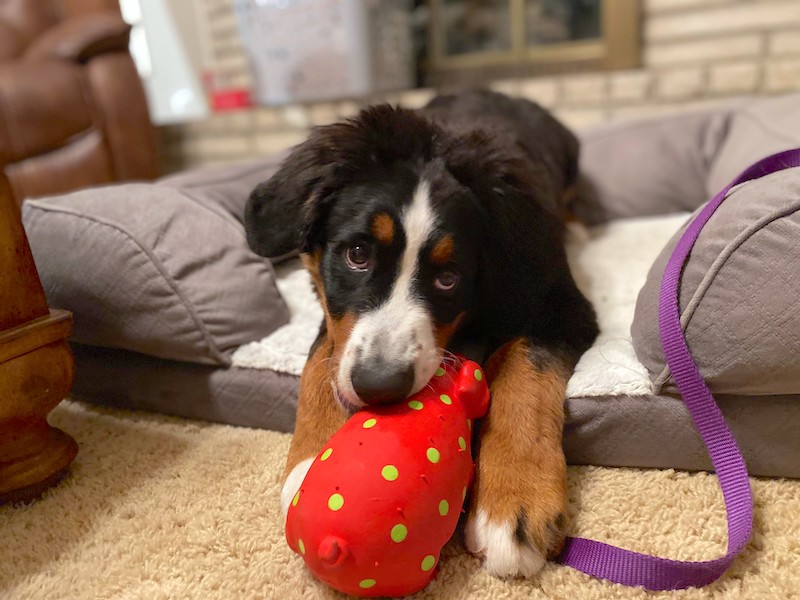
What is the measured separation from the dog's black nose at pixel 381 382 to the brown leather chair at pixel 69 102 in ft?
8.35

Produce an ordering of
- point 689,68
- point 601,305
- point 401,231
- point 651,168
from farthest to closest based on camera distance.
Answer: point 689,68, point 651,168, point 601,305, point 401,231

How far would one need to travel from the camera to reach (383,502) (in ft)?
2.95

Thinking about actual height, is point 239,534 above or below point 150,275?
below

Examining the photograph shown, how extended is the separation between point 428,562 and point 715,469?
1.82ft

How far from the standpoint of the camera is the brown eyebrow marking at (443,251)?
122cm

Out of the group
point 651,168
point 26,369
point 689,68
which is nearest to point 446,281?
point 26,369

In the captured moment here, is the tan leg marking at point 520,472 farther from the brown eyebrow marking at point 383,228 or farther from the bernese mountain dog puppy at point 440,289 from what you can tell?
the brown eyebrow marking at point 383,228

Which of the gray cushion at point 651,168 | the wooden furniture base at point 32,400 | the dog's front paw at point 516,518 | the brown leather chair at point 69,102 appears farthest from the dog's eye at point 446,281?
the brown leather chair at point 69,102

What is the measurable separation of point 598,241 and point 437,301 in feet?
4.09

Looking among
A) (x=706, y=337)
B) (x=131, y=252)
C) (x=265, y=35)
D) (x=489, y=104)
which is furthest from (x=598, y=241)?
(x=265, y=35)

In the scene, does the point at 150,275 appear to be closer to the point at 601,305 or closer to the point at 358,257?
the point at 358,257

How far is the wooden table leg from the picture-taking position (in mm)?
1214

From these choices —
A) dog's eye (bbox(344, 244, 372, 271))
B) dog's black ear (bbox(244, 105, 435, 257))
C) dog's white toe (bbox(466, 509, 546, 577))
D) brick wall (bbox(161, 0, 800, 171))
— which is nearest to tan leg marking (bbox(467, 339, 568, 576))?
dog's white toe (bbox(466, 509, 546, 577))

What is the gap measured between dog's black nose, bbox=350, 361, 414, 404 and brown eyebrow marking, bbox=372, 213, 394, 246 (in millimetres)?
253
